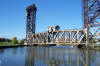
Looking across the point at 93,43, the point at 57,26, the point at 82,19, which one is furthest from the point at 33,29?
the point at 93,43

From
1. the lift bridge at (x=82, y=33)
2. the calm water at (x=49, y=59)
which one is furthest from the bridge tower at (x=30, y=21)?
the calm water at (x=49, y=59)

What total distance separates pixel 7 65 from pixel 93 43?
43.7 m

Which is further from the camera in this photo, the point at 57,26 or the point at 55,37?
the point at 57,26

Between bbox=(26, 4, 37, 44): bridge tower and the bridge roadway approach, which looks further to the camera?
bbox=(26, 4, 37, 44): bridge tower

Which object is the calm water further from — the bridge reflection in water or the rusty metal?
the rusty metal

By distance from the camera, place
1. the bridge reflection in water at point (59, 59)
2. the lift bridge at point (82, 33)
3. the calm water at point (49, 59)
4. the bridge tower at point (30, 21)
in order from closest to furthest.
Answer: the calm water at point (49, 59) < the bridge reflection in water at point (59, 59) < the lift bridge at point (82, 33) < the bridge tower at point (30, 21)

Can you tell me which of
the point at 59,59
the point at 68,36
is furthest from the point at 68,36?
the point at 59,59

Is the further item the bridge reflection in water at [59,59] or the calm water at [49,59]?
the bridge reflection in water at [59,59]

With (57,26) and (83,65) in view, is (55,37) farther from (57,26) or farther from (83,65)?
(83,65)

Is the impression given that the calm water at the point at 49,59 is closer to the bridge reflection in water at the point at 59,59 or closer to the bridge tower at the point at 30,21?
the bridge reflection in water at the point at 59,59

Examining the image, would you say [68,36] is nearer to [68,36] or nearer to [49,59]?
[68,36]

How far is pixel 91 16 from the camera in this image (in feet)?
170

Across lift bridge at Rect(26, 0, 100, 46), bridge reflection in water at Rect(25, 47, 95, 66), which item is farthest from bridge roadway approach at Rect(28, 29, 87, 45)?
bridge reflection in water at Rect(25, 47, 95, 66)

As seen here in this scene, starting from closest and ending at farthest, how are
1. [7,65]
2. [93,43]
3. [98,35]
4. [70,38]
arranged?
[7,65] < [98,35] < [93,43] < [70,38]
